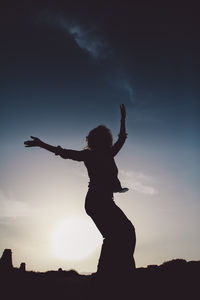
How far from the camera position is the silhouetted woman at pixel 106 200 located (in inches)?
165

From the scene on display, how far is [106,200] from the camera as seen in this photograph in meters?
4.69

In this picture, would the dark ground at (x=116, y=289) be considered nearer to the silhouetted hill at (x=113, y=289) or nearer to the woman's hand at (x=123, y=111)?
the silhouetted hill at (x=113, y=289)

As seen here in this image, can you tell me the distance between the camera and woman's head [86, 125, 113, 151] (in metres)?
5.36

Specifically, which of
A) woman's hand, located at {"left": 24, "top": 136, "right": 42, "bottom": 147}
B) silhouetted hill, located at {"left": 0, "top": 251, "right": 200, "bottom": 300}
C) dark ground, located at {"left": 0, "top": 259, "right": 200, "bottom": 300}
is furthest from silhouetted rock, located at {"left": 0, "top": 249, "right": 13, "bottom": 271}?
woman's hand, located at {"left": 24, "top": 136, "right": 42, "bottom": 147}

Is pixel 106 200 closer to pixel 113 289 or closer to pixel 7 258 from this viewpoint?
pixel 113 289

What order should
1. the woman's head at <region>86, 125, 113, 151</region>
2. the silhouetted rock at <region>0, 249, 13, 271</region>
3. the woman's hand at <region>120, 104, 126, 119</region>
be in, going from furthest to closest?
1. the silhouetted rock at <region>0, 249, 13, 271</region>
2. the woman's hand at <region>120, 104, 126, 119</region>
3. the woman's head at <region>86, 125, 113, 151</region>

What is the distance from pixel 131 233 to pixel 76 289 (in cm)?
144

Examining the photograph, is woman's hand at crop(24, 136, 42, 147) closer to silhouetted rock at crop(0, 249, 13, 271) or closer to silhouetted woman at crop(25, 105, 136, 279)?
silhouetted woman at crop(25, 105, 136, 279)

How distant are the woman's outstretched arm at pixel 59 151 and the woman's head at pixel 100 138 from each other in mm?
345

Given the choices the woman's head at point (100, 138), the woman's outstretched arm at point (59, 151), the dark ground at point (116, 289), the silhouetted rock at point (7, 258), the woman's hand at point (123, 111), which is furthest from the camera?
the silhouetted rock at point (7, 258)

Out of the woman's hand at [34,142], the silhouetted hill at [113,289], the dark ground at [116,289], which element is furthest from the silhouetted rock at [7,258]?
the woman's hand at [34,142]

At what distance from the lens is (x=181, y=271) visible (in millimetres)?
5293

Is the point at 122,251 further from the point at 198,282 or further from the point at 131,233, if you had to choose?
the point at 198,282

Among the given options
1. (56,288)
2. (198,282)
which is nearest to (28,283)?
(56,288)
